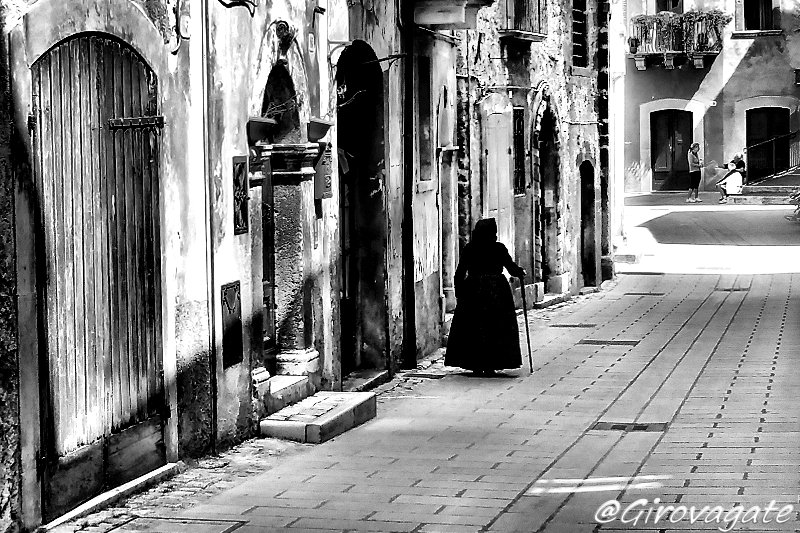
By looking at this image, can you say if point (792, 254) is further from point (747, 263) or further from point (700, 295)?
point (700, 295)

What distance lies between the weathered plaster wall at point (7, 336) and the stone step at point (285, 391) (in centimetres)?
384

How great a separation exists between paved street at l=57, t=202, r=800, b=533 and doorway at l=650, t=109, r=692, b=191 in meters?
→ 30.3

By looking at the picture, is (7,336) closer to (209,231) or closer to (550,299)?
(209,231)

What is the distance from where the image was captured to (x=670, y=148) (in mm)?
48188

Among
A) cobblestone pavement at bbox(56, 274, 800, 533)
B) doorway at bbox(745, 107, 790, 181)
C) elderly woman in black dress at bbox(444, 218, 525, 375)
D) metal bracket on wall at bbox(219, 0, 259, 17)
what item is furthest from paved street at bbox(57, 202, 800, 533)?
doorway at bbox(745, 107, 790, 181)

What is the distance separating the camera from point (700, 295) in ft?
76.0

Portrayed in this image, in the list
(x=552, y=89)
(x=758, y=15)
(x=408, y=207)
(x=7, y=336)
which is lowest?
(x=7, y=336)

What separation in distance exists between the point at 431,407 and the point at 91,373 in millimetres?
4785

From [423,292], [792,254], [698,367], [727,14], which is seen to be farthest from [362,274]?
[727,14]

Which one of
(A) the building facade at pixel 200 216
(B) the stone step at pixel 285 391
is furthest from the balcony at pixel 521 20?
(B) the stone step at pixel 285 391

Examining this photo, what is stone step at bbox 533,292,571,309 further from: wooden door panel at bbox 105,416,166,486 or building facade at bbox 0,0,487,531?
wooden door panel at bbox 105,416,166,486

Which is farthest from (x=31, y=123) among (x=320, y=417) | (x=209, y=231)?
(x=320, y=417)

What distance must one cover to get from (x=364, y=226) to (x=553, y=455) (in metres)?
4.80

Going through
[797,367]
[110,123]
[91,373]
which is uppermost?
[110,123]
